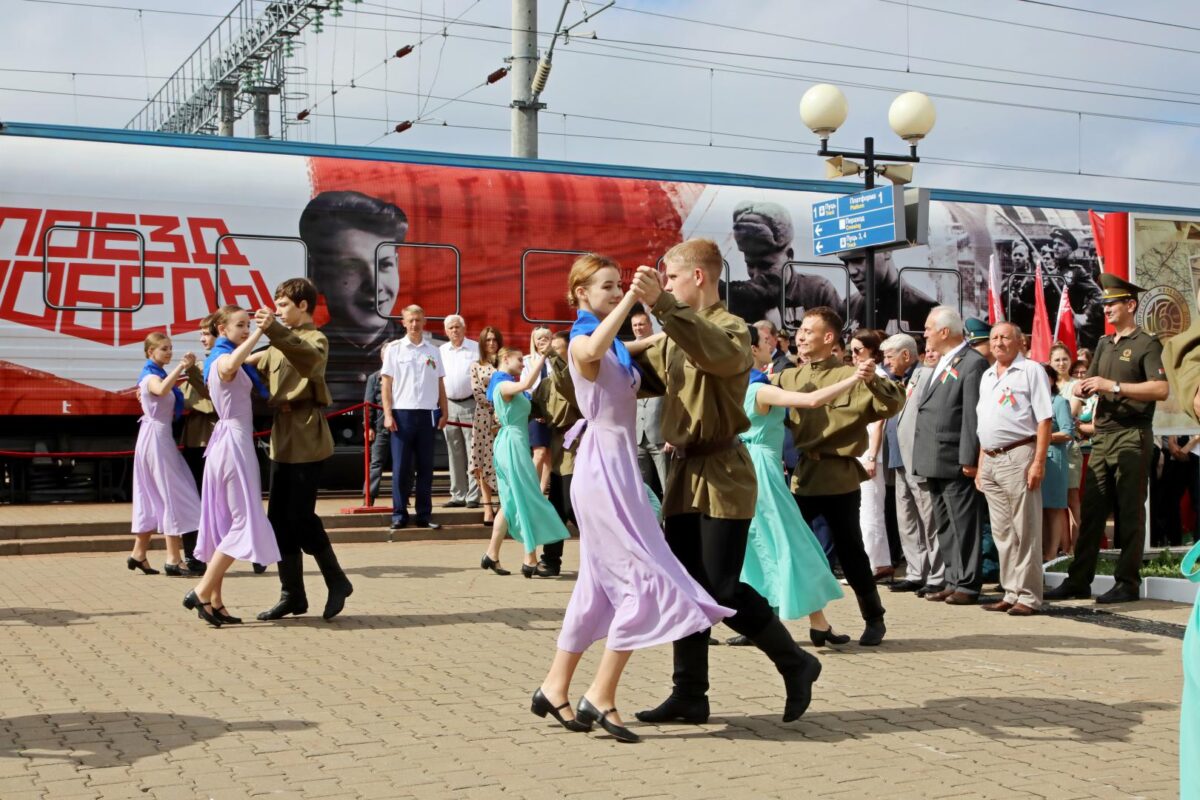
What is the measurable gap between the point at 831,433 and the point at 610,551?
111 inches

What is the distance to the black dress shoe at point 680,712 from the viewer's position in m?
6.05

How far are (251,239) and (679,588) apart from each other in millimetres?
10800

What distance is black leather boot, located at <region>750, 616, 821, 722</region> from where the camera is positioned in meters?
6.00

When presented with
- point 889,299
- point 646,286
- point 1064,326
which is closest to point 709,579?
point 646,286

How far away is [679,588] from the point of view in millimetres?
5672

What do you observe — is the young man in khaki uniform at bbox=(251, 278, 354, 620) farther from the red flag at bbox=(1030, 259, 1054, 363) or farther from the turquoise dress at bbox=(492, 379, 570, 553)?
the red flag at bbox=(1030, 259, 1054, 363)

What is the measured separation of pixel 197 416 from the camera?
11688 millimetres

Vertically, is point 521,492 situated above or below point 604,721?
above

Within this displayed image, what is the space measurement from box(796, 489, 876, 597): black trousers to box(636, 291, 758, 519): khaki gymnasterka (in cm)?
227

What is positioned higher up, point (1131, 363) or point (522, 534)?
point (1131, 363)

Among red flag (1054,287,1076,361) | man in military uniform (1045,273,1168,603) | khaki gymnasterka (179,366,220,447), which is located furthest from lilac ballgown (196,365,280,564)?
red flag (1054,287,1076,361)

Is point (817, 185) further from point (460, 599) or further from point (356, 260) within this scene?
point (460, 599)

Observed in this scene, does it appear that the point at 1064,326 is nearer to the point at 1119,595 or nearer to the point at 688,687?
the point at 1119,595

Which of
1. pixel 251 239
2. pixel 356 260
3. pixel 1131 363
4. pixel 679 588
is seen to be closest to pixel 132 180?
pixel 251 239
